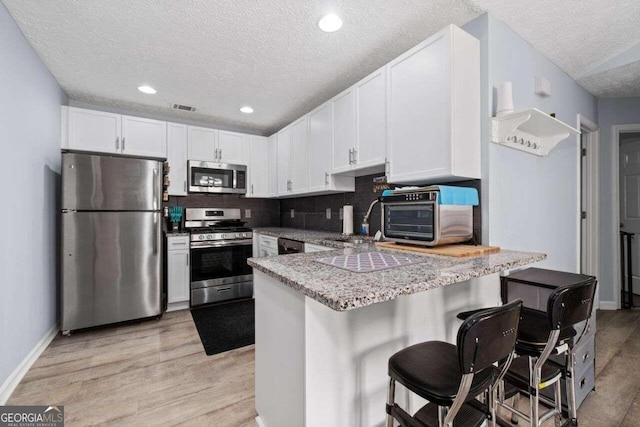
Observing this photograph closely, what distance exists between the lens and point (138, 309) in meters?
2.92

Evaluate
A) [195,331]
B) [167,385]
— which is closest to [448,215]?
[167,385]

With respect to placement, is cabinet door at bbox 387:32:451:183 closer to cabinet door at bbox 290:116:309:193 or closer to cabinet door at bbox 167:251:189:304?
cabinet door at bbox 290:116:309:193

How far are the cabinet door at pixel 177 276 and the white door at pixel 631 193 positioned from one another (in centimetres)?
548

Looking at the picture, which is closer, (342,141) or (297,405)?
(297,405)

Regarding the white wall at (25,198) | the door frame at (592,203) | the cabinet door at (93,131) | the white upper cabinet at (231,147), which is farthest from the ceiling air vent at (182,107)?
the door frame at (592,203)

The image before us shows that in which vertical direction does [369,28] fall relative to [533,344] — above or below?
above

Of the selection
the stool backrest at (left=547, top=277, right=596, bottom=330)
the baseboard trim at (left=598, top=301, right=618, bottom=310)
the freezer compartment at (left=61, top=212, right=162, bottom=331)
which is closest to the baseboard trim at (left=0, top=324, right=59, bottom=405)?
the freezer compartment at (left=61, top=212, right=162, bottom=331)

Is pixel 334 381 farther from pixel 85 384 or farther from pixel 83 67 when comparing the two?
pixel 83 67

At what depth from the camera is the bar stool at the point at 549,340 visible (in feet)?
3.65

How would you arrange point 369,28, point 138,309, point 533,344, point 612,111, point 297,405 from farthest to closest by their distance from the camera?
point 612,111 → point 138,309 → point 369,28 → point 533,344 → point 297,405

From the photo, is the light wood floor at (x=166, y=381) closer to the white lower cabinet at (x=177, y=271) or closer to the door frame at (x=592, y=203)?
the white lower cabinet at (x=177, y=271)

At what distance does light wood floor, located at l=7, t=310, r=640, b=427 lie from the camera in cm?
164

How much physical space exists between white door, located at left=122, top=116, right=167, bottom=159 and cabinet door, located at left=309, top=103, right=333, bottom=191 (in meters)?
1.85

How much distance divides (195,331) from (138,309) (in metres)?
0.69
